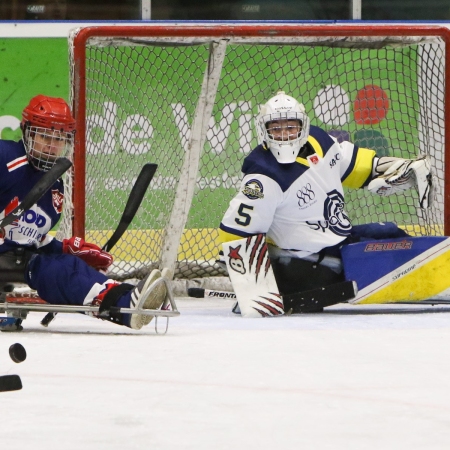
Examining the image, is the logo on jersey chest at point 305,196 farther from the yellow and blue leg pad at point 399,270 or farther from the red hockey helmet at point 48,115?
the red hockey helmet at point 48,115

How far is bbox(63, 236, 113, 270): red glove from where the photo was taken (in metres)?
3.89

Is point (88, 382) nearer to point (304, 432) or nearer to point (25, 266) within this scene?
point (304, 432)

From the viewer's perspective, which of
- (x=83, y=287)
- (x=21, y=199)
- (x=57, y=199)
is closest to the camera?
(x=83, y=287)

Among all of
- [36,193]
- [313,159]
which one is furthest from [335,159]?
[36,193]

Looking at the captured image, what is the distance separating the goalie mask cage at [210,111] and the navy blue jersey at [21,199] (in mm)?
808

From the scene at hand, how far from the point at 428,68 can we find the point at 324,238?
1049 millimetres

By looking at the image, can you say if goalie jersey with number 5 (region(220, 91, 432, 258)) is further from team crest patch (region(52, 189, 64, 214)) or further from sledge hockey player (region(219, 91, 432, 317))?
team crest patch (region(52, 189, 64, 214))

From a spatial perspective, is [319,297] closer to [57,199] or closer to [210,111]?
[57,199]

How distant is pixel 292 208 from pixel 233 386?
1655mm

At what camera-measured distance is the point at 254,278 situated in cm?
422

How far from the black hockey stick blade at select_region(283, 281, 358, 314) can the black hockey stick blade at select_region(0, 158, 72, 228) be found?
111cm

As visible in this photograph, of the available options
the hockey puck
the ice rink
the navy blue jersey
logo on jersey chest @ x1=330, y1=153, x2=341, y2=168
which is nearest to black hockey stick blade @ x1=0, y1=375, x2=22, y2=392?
the ice rink

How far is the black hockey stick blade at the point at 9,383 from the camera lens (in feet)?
8.10

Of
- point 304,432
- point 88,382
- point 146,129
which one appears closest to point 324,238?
point 146,129
